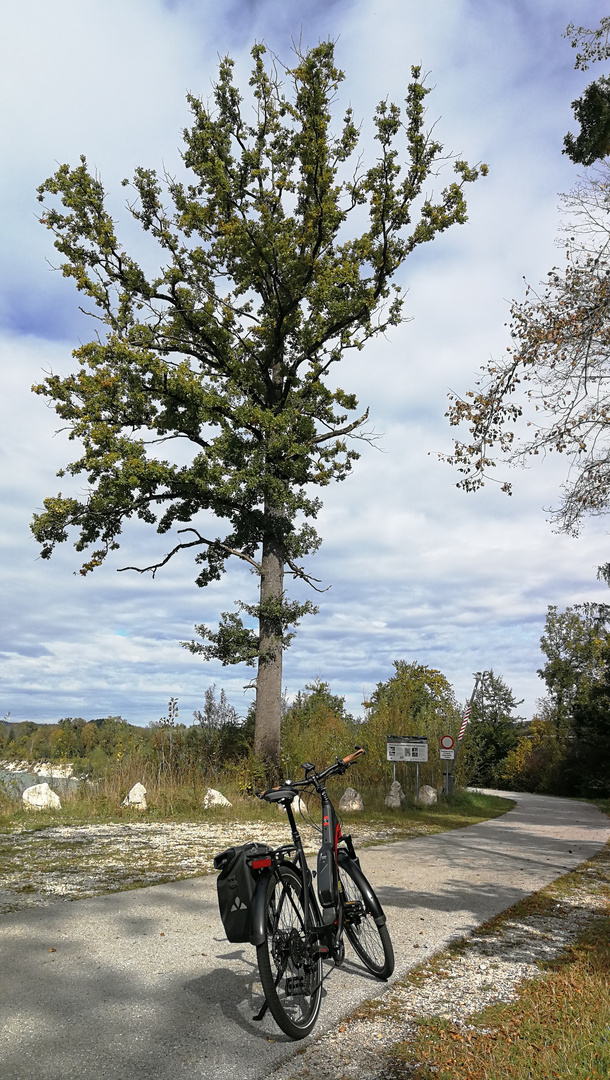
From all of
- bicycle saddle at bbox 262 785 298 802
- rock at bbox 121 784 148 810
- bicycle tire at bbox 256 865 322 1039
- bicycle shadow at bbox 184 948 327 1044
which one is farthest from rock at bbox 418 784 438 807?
bicycle saddle at bbox 262 785 298 802

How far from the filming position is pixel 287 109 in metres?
18.8

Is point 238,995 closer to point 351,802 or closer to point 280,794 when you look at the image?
point 280,794

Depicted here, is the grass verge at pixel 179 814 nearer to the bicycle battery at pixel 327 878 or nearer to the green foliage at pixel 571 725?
the bicycle battery at pixel 327 878

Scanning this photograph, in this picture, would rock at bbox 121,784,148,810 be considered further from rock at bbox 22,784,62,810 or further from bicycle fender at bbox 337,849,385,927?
bicycle fender at bbox 337,849,385,927

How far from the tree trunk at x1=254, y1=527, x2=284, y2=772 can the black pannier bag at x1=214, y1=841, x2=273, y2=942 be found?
13058 mm

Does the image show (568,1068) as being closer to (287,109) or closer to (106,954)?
(106,954)

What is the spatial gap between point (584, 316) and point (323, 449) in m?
10.4

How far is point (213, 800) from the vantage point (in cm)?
1312

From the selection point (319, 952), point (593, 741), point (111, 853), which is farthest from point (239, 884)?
point (593, 741)

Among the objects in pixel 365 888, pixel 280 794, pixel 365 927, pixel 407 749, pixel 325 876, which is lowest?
pixel 365 927

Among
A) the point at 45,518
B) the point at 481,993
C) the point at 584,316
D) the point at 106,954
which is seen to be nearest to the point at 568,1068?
the point at 481,993

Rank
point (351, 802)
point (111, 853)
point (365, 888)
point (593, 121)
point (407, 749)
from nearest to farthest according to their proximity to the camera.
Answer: point (365, 888) → point (111, 853) → point (593, 121) → point (351, 802) → point (407, 749)

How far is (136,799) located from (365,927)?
874 centimetres

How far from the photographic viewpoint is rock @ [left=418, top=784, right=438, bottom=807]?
17203 mm
